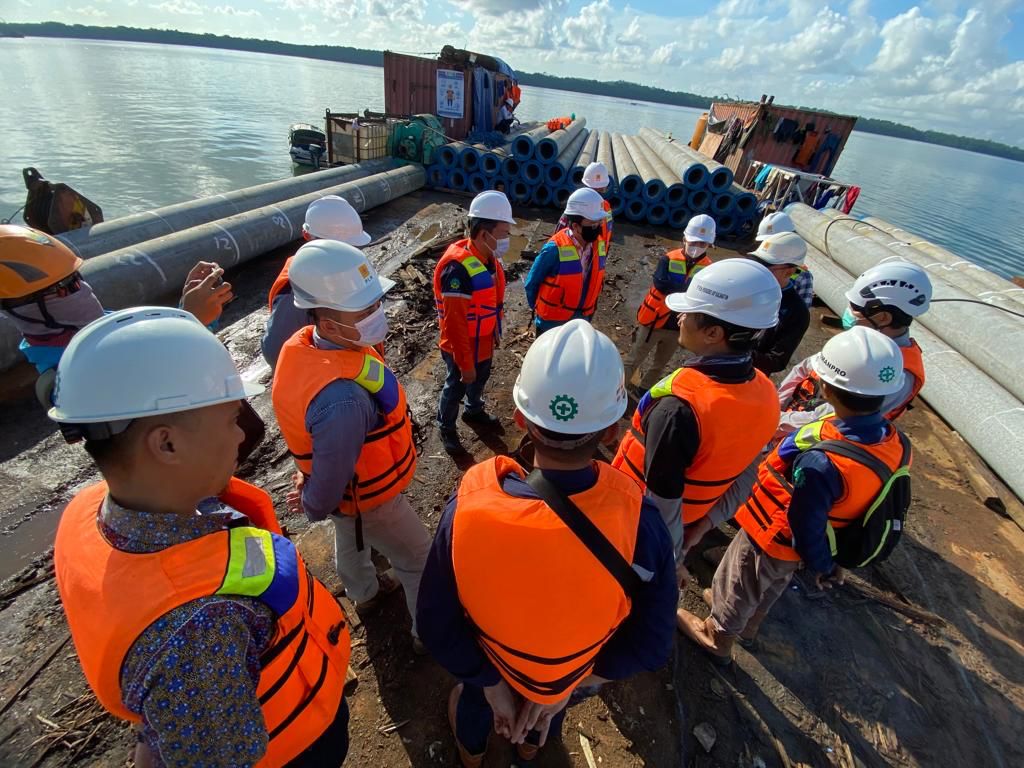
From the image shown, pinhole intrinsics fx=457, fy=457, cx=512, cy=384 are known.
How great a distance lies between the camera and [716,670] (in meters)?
3.11

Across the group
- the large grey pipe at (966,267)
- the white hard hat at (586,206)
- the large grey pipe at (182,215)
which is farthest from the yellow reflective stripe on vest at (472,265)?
the large grey pipe at (966,267)

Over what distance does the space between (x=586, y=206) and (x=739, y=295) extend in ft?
8.18

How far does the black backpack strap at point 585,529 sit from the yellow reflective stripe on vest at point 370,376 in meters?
1.09

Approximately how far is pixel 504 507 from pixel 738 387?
60.6 inches

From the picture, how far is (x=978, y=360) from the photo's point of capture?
656cm

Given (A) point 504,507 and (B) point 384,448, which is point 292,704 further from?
(B) point 384,448

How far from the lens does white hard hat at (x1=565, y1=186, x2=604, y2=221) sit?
4.54m

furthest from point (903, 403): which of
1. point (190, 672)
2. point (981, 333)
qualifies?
point (981, 333)

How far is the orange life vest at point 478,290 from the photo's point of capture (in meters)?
3.92

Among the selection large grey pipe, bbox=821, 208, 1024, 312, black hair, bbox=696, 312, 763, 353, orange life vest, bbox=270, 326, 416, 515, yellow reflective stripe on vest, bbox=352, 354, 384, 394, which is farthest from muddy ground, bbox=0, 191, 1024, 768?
large grey pipe, bbox=821, 208, 1024, 312

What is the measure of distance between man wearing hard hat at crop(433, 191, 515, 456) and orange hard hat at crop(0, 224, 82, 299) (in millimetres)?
2383

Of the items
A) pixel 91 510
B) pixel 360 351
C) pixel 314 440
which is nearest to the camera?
pixel 91 510

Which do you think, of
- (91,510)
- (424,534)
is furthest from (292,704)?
(424,534)

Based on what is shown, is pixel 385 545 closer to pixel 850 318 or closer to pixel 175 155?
pixel 850 318
